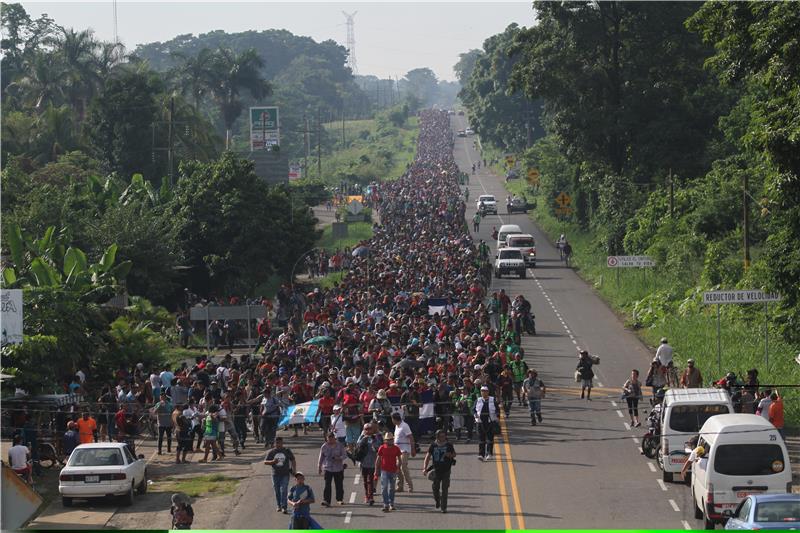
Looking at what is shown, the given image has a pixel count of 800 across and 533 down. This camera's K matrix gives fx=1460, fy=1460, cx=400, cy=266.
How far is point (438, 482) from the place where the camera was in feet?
76.6

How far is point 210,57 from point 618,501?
99.7m

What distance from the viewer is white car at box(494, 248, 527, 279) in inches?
2467

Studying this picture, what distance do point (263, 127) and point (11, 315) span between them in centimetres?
7019

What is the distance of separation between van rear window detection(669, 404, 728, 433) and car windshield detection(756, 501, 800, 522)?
289 inches

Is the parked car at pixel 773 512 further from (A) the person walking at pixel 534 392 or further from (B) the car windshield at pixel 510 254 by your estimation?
(B) the car windshield at pixel 510 254

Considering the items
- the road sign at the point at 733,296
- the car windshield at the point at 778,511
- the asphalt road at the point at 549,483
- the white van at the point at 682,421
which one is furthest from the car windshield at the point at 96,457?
the road sign at the point at 733,296

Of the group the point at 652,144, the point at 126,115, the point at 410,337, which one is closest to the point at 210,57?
the point at 126,115

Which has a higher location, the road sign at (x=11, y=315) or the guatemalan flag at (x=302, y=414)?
the road sign at (x=11, y=315)

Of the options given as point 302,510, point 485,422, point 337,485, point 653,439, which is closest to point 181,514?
point 302,510

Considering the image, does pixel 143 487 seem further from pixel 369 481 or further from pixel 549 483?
pixel 549 483

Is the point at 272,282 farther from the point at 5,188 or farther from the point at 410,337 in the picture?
the point at 410,337

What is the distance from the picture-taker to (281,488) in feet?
78.0

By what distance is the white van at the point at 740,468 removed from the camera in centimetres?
2100

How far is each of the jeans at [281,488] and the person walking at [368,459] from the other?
1337 millimetres
